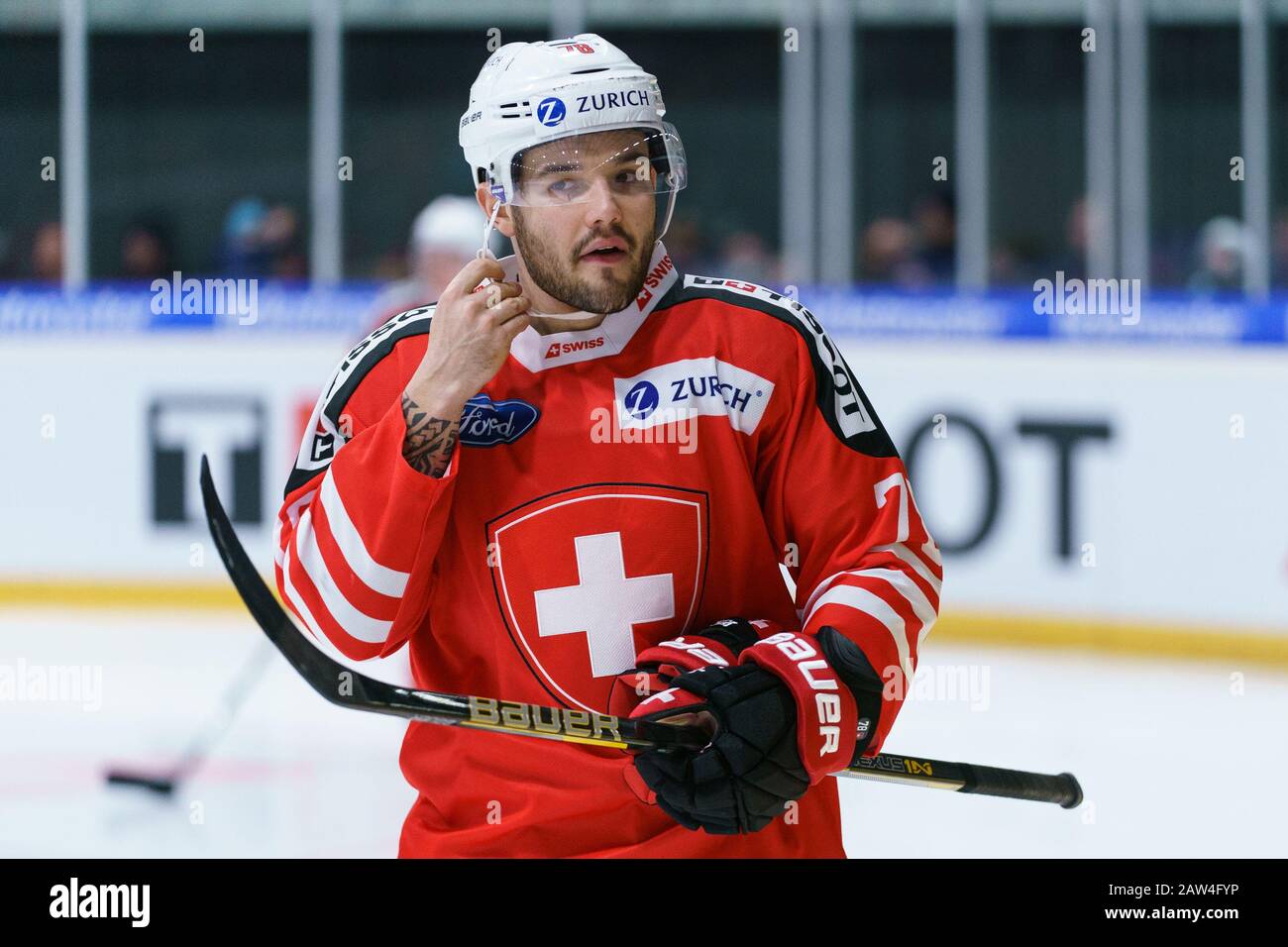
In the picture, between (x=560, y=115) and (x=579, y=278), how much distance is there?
150mm

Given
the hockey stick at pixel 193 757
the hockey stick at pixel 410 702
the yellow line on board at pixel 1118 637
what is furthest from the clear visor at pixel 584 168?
the yellow line on board at pixel 1118 637

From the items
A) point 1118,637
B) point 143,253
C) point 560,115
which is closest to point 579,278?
point 560,115

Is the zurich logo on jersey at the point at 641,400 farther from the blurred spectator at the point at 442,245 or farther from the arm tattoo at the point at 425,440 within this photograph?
the blurred spectator at the point at 442,245

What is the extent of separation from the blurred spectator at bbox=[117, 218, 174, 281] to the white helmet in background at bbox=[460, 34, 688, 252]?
15.2ft

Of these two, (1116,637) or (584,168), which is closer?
(584,168)

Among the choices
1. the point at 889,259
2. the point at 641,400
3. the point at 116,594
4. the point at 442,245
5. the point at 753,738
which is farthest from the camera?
the point at 889,259

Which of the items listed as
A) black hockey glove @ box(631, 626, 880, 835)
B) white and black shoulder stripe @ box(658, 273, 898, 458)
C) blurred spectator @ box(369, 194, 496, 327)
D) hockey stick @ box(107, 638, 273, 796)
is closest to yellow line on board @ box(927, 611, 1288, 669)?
blurred spectator @ box(369, 194, 496, 327)

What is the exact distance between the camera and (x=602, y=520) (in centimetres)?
156

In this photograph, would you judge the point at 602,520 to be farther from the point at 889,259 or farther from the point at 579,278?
A: the point at 889,259

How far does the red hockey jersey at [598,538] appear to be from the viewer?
1552 millimetres

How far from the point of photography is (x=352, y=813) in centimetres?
355

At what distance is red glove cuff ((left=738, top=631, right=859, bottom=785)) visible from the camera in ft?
4.90

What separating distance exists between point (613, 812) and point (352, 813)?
211cm

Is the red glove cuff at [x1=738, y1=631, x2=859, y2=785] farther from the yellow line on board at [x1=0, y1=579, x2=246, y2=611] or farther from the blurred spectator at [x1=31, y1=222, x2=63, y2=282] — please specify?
the blurred spectator at [x1=31, y1=222, x2=63, y2=282]
